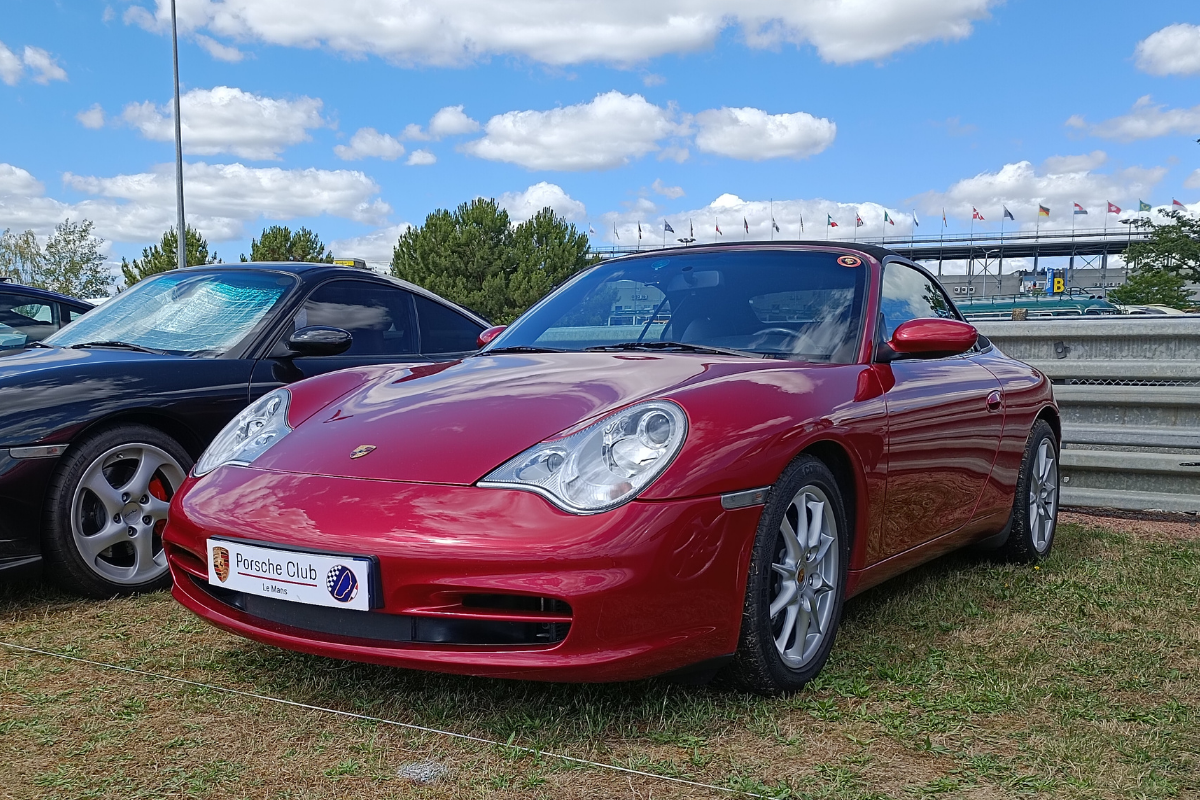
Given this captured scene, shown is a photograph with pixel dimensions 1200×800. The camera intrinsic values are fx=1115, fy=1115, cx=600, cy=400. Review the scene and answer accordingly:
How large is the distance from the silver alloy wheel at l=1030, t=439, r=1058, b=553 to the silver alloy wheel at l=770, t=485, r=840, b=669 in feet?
6.62

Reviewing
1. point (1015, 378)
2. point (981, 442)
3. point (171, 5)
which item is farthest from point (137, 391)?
point (171, 5)

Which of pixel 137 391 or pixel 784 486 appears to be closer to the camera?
pixel 784 486

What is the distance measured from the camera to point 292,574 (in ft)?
8.64

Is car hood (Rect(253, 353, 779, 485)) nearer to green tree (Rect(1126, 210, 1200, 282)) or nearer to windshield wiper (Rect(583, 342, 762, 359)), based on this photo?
windshield wiper (Rect(583, 342, 762, 359))

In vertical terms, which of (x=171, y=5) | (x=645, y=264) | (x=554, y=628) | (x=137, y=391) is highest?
(x=171, y=5)

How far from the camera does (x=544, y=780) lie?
2.41 meters

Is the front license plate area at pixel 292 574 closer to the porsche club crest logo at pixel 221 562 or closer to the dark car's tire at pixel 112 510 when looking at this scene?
the porsche club crest logo at pixel 221 562

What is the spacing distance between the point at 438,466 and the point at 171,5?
2909 cm

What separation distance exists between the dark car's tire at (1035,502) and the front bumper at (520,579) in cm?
240

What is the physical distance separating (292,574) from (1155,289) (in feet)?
172

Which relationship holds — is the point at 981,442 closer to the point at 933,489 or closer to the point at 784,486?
the point at 933,489

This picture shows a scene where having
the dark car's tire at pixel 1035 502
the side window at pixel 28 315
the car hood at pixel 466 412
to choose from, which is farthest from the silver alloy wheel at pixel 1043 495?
the side window at pixel 28 315

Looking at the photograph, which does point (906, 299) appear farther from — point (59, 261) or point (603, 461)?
point (59, 261)

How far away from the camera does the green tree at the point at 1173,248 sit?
42312 millimetres
